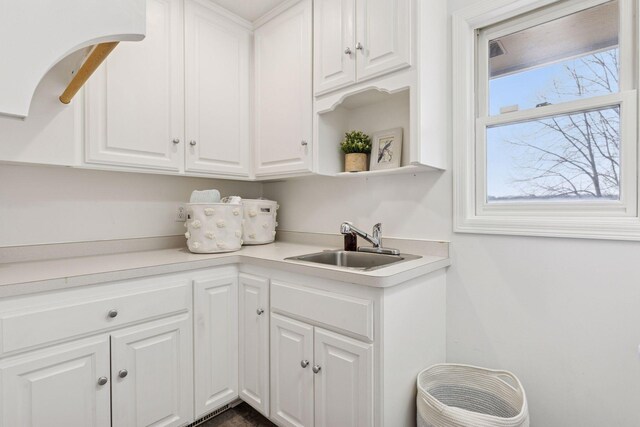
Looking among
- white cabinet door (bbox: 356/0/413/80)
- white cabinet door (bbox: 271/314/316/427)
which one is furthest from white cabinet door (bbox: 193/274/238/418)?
white cabinet door (bbox: 356/0/413/80)

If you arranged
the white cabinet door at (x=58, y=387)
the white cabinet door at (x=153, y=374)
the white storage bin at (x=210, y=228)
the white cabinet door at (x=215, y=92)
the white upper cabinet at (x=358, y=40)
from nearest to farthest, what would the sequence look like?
the white cabinet door at (x=58, y=387) < the white cabinet door at (x=153, y=374) < the white upper cabinet at (x=358, y=40) < the white storage bin at (x=210, y=228) < the white cabinet door at (x=215, y=92)

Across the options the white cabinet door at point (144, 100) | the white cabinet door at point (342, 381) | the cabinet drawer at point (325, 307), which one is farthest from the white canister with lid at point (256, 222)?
the white cabinet door at point (342, 381)

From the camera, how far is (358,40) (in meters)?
1.57

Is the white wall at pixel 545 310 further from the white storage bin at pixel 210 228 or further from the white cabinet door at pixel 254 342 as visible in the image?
the white storage bin at pixel 210 228

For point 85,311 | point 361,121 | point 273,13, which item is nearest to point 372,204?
point 361,121

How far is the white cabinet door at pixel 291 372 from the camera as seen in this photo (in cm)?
138

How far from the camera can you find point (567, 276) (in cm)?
129

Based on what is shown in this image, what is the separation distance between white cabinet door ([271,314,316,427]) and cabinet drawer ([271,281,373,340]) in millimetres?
66

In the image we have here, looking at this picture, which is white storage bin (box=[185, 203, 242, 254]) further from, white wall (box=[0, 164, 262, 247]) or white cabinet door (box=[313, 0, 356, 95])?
white cabinet door (box=[313, 0, 356, 95])

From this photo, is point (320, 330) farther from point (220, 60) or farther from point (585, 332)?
point (220, 60)

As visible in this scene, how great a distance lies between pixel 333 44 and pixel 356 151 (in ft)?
1.89

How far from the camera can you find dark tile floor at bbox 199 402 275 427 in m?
1.62

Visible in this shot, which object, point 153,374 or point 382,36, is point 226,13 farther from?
point 153,374

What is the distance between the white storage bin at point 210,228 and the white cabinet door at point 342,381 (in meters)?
0.75
